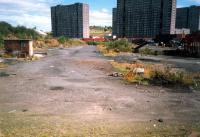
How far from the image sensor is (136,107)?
29.8ft

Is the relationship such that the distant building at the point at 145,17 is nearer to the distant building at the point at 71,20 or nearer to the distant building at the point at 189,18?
the distant building at the point at 71,20

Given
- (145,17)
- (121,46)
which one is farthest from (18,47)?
(145,17)

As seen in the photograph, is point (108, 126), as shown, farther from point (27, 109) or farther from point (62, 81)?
point (62, 81)

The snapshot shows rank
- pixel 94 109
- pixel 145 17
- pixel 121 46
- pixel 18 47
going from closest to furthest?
1. pixel 94 109
2. pixel 18 47
3. pixel 121 46
4. pixel 145 17

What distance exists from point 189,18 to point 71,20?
5070cm

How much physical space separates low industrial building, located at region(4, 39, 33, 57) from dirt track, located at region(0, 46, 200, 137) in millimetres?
14514

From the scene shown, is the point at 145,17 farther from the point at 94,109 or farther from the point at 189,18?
the point at 94,109

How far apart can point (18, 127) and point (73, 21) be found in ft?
318

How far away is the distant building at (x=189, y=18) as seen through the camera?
95.8 metres

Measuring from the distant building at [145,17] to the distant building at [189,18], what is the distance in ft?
73.3

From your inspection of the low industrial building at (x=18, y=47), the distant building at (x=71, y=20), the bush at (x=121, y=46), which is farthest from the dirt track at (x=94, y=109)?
the distant building at (x=71, y=20)

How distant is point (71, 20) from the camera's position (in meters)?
101

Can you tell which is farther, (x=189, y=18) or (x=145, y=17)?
(x=189, y=18)

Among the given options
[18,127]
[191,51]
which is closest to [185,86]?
[18,127]
